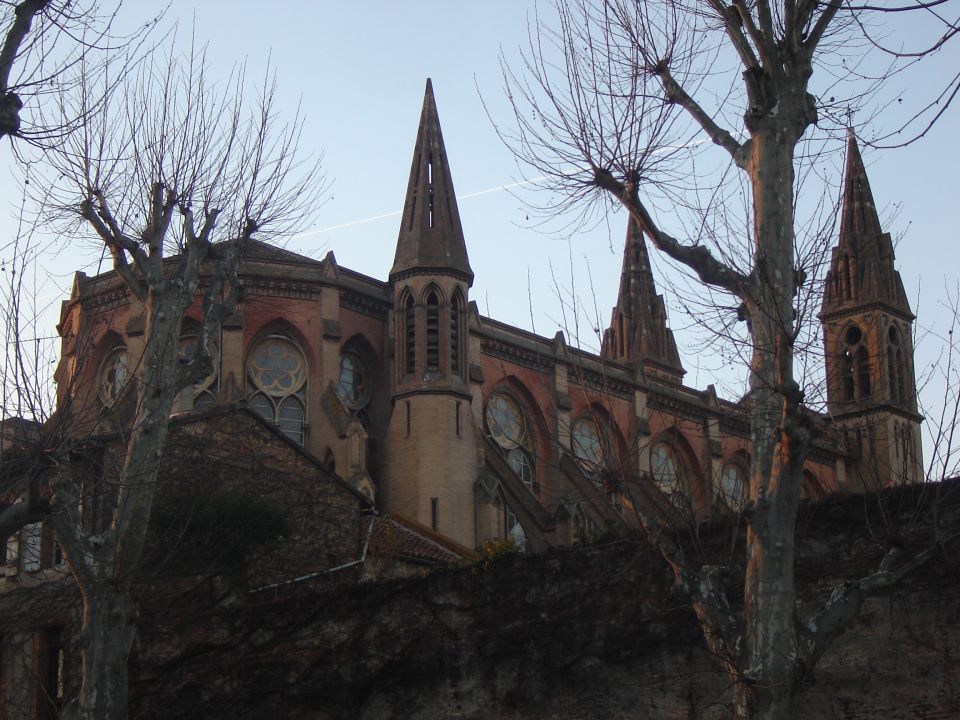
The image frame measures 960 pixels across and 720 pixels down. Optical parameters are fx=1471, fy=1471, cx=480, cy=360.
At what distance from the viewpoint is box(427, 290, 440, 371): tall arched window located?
42562 millimetres

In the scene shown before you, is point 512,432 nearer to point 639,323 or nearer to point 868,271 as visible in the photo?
point 639,323

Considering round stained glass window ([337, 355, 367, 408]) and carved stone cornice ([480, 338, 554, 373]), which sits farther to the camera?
carved stone cornice ([480, 338, 554, 373])

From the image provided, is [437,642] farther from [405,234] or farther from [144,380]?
Answer: [405,234]

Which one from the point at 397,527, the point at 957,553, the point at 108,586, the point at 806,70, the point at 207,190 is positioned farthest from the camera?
the point at 397,527

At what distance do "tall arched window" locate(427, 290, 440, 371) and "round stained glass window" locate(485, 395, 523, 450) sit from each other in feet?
17.2

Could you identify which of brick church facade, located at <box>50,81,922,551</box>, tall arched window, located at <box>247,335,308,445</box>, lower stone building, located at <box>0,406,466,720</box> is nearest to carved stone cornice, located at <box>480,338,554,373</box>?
brick church facade, located at <box>50,81,922,551</box>

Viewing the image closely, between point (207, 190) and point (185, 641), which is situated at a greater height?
point (207, 190)

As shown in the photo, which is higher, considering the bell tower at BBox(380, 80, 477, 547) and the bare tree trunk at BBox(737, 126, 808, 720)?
the bell tower at BBox(380, 80, 477, 547)

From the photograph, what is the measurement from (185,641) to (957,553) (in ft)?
36.3

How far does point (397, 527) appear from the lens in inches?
1221

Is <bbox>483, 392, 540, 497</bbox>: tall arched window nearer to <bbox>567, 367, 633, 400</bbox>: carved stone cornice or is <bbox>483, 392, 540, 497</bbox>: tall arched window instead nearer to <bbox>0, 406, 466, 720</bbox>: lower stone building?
<bbox>567, 367, 633, 400</bbox>: carved stone cornice

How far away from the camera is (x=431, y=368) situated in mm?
42469

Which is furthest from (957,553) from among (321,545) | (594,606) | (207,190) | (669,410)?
(669,410)

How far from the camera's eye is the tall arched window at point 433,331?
140 feet
